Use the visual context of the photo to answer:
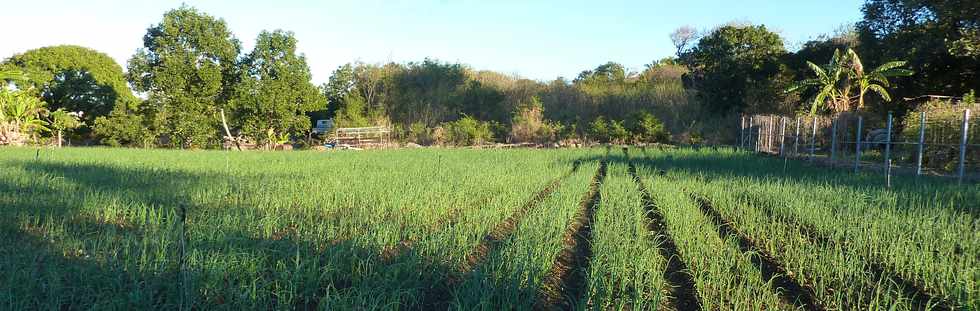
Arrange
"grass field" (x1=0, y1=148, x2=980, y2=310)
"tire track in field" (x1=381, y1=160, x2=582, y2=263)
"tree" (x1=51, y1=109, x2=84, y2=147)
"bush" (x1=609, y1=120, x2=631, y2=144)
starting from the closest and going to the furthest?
"grass field" (x1=0, y1=148, x2=980, y2=310), "tire track in field" (x1=381, y1=160, x2=582, y2=263), "bush" (x1=609, y1=120, x2=631, y2=144), "tree" (x1=51, y1=109, x2=84, y2=147)

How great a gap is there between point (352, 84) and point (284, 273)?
90.3 ft

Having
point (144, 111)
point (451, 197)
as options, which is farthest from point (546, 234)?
point (144, 111)

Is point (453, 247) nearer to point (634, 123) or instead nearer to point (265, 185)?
point (265, 185)

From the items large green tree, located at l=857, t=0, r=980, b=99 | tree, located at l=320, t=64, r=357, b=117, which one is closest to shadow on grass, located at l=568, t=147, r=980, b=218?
large green tree, located at l=857, t=0, r=980, b=99

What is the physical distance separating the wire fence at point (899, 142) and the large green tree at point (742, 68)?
11.3ft

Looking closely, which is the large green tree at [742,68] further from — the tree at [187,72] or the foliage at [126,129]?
the foliage at [126,129]

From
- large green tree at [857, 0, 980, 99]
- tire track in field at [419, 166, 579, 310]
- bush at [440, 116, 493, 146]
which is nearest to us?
tire track in field at [419, 166, 579, 310]

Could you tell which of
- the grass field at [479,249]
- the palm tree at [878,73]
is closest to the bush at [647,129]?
the palm tree at [878,73]

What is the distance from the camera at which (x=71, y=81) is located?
86.0 feet

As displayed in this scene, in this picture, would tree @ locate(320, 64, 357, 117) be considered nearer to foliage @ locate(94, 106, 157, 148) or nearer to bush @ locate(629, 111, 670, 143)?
foliage @ locate(94, 106, 157, 148)

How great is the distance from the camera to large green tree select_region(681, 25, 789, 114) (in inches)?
770

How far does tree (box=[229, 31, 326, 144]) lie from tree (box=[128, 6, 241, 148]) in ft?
2.80

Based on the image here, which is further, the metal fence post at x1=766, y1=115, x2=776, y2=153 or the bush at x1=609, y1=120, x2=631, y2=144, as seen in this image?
the bush at x1=609, y1=120, x2=631, y2=144

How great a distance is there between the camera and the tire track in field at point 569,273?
2.80m
